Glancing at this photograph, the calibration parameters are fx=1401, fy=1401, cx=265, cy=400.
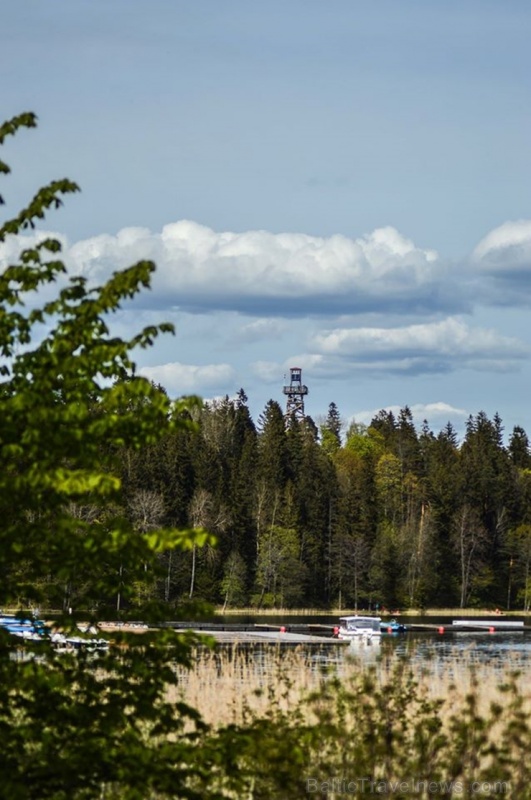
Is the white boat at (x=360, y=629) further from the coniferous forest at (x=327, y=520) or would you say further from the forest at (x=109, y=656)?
the forest at (x=109, y=656)

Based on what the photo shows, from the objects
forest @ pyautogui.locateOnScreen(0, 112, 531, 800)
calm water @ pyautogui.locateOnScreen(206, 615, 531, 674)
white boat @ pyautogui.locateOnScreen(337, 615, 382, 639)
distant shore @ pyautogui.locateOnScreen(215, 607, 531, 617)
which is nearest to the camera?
forest @ pyautogui.locateOnScreen(0, 112, 531, 800)

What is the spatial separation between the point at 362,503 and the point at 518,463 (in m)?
42.9

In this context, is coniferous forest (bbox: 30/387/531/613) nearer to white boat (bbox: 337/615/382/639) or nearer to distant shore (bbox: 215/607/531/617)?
distant shore (bbox: 215/607/531/617)

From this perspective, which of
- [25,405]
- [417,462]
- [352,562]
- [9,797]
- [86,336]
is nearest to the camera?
[9,797]

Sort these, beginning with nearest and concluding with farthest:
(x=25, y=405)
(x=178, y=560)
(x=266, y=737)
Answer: (x=25, y=405)
(x=266, y=737)
(x=178, y=560)

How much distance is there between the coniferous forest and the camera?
13962cm

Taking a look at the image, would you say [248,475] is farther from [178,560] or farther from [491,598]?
[491,598]

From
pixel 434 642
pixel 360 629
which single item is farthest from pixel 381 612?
pixel 434 642

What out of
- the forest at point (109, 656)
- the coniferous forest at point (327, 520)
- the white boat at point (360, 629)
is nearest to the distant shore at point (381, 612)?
the coniferous forest at point (327, 520)

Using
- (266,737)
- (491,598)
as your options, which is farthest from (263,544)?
(266,737)

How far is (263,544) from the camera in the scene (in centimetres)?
14350

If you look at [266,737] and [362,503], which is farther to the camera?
[362,503]

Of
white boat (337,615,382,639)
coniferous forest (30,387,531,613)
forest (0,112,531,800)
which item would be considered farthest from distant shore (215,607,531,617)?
forest (0,112,531,800)

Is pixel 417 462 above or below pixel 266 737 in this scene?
above
